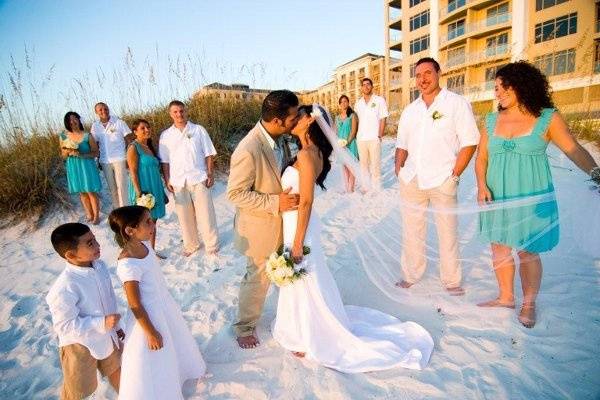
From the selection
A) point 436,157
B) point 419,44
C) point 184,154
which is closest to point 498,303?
point 436,157

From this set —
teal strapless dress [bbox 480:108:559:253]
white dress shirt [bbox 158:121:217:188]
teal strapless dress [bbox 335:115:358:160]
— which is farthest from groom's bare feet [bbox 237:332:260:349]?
teal strapless dress [bbox 335:115:358:160]

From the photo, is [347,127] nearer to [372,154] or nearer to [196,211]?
[372,154]

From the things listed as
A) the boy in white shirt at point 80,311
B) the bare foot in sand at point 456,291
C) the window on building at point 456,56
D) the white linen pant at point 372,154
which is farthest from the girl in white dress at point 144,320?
the window on building at point 456,56

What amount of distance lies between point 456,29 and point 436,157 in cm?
3645

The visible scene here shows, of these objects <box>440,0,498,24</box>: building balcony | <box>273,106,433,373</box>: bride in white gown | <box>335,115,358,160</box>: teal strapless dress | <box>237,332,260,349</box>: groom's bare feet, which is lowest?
<box>237,332,260,349</box>: groom's bare feet

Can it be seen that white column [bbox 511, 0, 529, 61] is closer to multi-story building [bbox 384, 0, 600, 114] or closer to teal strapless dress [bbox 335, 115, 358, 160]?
multi-story building [bbox 384, 0, 600, 114]

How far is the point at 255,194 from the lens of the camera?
266cm

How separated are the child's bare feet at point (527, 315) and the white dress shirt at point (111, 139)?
621cm

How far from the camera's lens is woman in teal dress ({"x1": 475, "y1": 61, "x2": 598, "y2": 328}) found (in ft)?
9.22

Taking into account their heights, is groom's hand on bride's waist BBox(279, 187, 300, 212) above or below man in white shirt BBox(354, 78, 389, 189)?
below

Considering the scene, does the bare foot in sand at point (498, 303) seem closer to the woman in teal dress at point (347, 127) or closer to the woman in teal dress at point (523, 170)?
the woman in teal dress at point (523, 170)

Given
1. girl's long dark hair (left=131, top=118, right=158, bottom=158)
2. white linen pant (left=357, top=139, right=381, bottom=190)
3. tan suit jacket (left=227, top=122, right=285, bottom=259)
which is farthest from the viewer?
white linen pant (left=357, top=139, right=381, bottom=190)

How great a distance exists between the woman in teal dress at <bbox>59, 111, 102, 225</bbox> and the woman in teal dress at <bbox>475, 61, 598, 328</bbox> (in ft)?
19.8

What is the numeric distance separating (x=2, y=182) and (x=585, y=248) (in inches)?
351
